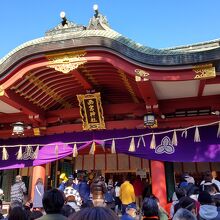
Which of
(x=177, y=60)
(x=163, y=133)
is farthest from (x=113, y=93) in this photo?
(x=177, y=60)

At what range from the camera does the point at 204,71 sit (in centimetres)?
679

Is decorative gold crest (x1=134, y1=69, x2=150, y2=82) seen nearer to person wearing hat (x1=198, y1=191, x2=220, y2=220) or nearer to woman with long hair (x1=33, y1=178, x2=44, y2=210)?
person wearing hat (x1=198, y1=191, x2=220, y2=220)

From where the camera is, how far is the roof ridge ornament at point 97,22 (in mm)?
10555

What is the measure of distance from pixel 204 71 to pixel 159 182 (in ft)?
11.4

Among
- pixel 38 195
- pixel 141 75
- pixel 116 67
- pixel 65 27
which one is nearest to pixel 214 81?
pixel 141 75

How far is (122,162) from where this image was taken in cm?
1266

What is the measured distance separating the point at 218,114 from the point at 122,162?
5.73m

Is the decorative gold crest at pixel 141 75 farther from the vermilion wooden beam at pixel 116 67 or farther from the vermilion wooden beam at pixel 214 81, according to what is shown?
the vermilion wooden beam at pixel 214 81

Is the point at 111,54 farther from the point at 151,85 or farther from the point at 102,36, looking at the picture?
the point at 151,85

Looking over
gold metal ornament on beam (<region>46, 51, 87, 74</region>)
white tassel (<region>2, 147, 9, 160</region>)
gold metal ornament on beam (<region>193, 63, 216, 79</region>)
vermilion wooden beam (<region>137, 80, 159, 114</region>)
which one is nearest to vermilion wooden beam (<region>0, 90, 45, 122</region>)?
white tassel (<region>2, 147, 9, 160</region>)

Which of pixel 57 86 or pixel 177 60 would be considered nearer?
pixel 177 60

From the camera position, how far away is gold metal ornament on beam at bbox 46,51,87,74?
7254mm

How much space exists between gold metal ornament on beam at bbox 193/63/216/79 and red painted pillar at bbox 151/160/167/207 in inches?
115

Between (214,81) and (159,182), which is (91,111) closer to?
(159,182)
